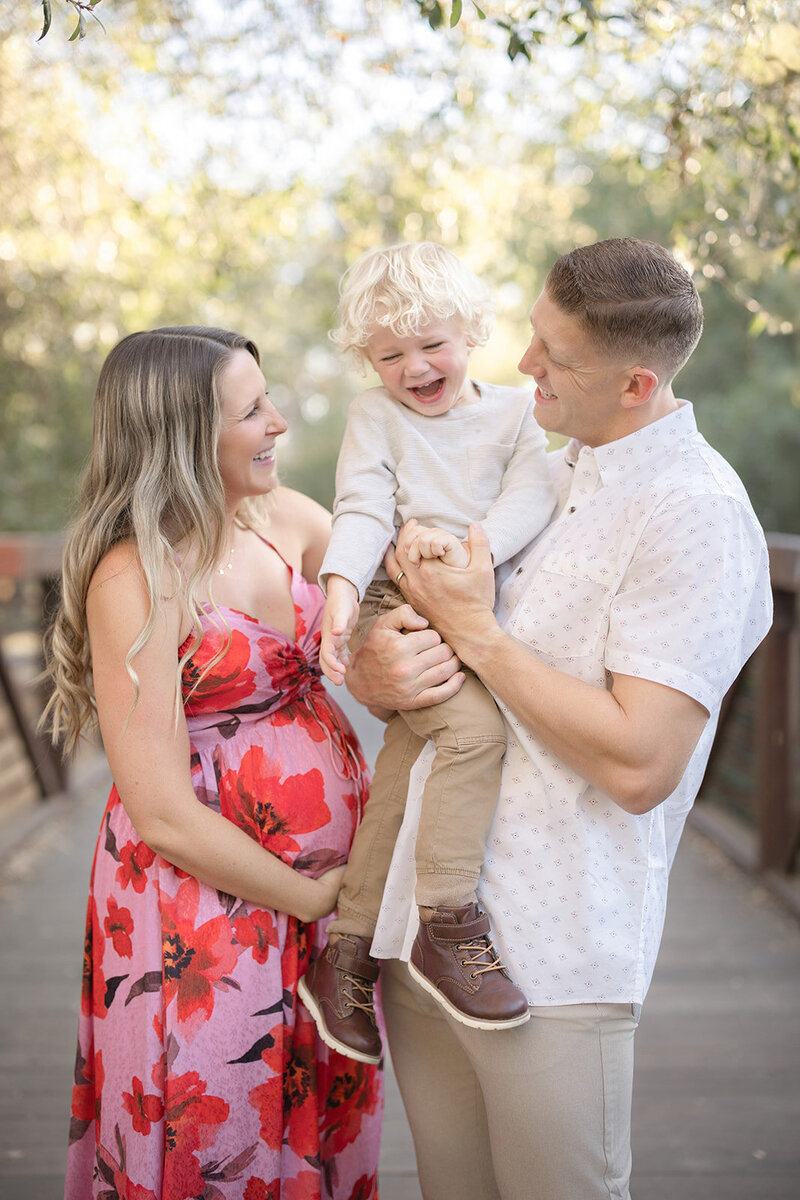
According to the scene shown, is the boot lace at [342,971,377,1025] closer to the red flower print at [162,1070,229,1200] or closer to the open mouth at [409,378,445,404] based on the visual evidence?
the red flower print at [162,1070,229,1200]

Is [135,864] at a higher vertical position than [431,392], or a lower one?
lower

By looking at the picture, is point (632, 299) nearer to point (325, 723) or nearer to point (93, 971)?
point (325, 723)

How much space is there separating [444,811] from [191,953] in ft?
1.81

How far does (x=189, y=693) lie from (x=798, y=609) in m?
3.39

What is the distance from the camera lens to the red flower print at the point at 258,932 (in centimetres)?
180

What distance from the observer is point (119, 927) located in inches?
72.1

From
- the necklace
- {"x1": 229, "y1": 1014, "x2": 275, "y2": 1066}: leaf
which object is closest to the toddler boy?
{"x1": 229, "y1": 1014, "x2": 275, "y2": 1066}: leaf

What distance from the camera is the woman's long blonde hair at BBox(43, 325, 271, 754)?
1771 mm

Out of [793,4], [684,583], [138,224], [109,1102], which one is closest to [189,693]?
[109,1102]

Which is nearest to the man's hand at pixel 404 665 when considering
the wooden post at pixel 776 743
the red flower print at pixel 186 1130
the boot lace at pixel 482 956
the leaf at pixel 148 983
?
the boot lace at pixel 482 956

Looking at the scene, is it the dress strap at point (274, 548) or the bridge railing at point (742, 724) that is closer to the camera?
the dress strap at point (274, 548)

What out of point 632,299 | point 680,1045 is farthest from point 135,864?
point 680,1045

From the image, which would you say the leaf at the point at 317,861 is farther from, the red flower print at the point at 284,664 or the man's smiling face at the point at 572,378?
the man's smiling face at the point at 572,378

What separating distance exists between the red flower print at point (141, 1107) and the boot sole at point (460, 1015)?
1.68 feet
